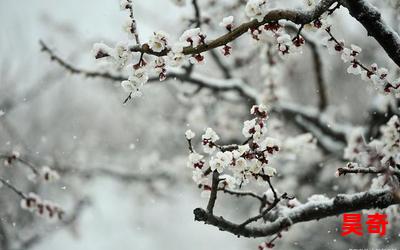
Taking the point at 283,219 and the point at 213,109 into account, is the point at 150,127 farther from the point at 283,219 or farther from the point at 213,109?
the point at 283,219

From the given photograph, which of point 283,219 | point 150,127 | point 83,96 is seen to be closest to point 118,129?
point 83,96

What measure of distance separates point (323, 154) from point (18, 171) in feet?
30.2

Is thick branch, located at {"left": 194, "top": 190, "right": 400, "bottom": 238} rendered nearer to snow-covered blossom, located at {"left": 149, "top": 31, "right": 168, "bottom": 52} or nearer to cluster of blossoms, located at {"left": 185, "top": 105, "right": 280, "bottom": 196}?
cluster of blossoms, located at {"left": 185, "top": 105, "right": 280, "bottom": 196}

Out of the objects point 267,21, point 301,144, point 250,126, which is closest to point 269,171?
point 250,126

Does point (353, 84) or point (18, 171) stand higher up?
point (353, 84)

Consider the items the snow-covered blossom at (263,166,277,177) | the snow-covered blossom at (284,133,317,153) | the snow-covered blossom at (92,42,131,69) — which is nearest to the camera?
the snow-covered blossom at (92,42,131,69)

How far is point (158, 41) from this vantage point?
9.68 ft

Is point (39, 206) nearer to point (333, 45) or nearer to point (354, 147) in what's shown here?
point (333, 45)

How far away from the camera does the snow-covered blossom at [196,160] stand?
325cm

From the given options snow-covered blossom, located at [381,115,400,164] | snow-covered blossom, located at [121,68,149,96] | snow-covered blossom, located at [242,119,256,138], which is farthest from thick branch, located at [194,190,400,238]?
snow-covered blossom, located at [121,68,149,96]

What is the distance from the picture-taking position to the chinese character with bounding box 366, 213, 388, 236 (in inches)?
182

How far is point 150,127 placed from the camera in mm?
17000

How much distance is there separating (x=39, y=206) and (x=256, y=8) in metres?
3.66

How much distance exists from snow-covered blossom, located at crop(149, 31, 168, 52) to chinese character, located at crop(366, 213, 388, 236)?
3242 millimetres
